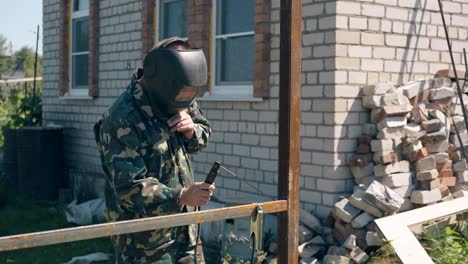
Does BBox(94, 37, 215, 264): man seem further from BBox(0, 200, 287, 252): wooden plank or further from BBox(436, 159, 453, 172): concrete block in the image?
BBox(436, 159, 453, 172): concrete block

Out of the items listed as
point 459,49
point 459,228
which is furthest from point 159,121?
point 459,49

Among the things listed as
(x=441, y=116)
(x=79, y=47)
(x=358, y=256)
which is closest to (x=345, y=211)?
(x=358, y=256)

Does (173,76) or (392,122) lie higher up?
(173,76)

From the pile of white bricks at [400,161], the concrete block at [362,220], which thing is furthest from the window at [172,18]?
the concrete block at [362,220]

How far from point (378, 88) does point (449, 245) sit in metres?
1.50

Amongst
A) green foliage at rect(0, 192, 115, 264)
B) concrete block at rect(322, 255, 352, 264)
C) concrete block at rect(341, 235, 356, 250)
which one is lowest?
green foliage at rect(0, 192, 115, 264)

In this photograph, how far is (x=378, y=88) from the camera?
6266 mm

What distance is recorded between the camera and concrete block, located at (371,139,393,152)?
6.10 metres

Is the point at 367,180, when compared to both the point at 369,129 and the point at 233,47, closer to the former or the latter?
the point at 369,129

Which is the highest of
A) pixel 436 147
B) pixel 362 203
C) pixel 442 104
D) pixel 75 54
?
pixel 75 54

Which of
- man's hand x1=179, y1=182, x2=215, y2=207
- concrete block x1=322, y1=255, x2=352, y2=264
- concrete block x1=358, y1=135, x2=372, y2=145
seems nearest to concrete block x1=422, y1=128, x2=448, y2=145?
concrete block x1=358, y1=135, x2=372, y2=145

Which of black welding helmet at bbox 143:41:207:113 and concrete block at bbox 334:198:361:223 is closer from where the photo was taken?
black welding helmet at bbox 143:41:207:113

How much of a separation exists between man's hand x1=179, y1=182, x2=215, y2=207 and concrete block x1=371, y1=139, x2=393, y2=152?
331 centimetres

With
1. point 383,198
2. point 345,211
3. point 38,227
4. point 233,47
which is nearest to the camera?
point 383,198
